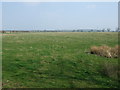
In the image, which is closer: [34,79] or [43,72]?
[34,79]

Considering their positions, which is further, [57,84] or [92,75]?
[92,75]

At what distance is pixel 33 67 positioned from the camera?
12547 millimetres

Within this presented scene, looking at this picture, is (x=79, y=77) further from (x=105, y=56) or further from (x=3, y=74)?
(x=105, y=56)

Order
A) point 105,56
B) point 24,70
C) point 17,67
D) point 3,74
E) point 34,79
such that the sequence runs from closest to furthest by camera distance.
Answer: point 34,79, point 3,74, point 24,70, point 17,67, point 105,56

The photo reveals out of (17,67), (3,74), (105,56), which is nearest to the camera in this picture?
(3,74)

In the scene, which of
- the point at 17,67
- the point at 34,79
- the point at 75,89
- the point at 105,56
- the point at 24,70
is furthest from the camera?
the point at 105,56

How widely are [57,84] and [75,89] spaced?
939 mm

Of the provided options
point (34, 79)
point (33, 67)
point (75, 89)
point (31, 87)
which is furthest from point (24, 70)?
point (75, 89)

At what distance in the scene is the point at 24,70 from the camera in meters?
11.8

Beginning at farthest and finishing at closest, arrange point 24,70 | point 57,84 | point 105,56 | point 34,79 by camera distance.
A: point 105,56 → point 24,70 → point 34,79 → point 57,84

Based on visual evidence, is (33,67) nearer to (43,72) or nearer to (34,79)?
(43,72)

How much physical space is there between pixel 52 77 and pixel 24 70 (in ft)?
7.48

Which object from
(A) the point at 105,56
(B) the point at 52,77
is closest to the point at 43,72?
(B) the point at 52,77

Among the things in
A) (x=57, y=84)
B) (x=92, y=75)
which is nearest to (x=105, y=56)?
(x=92, y=75)
